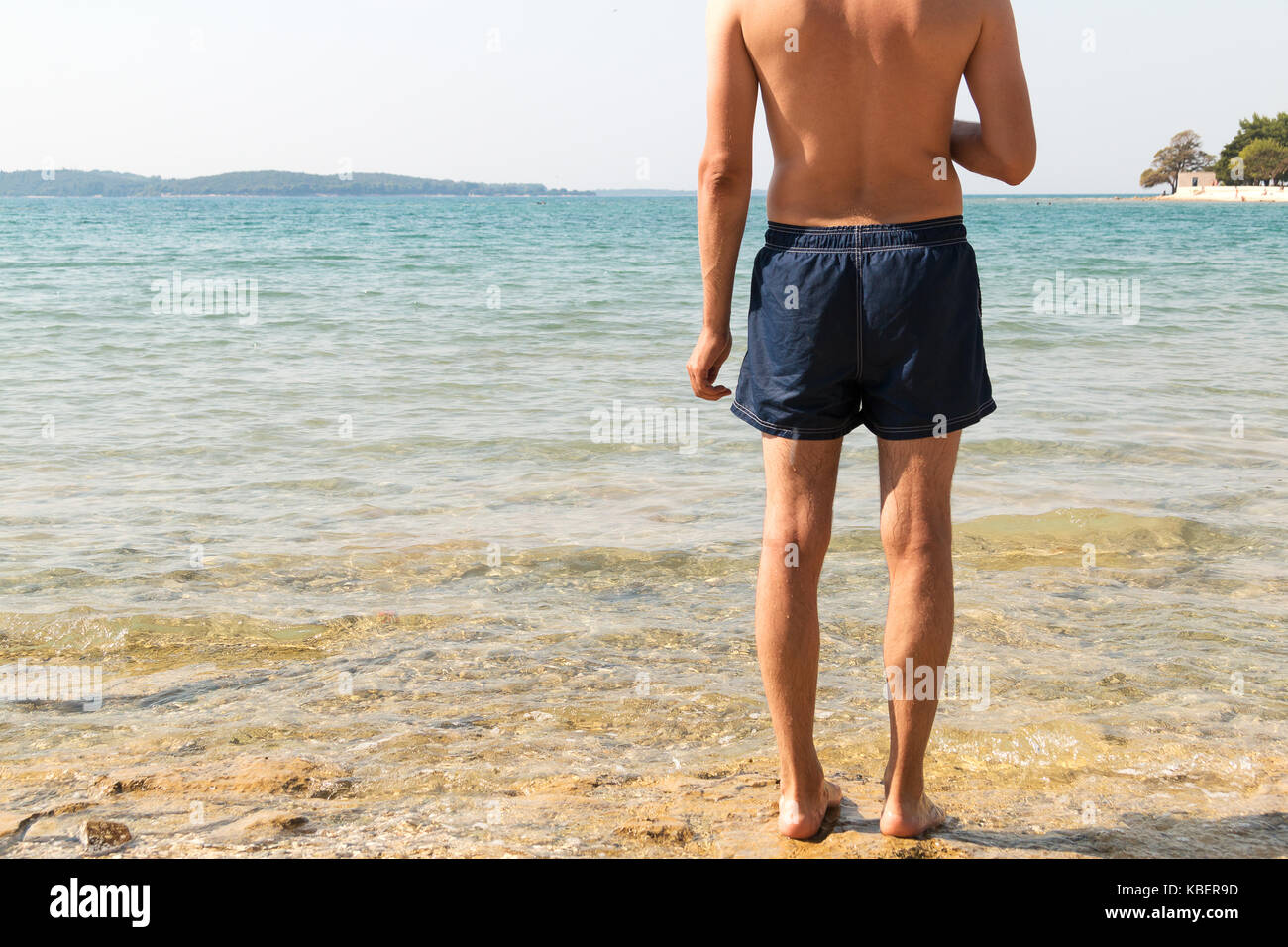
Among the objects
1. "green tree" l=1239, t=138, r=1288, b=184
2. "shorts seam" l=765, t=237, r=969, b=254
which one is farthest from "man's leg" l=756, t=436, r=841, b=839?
"green tree" l=1239, t=138, r=1288, b=184

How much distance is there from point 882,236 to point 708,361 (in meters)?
0.45

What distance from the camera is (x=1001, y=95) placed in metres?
2.08

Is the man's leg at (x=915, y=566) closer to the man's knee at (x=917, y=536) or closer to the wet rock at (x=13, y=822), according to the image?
the man's knee at (x=917, y=536)

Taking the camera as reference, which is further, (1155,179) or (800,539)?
(1155,179)

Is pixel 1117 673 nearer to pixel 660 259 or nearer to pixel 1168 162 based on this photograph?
pixel 660 259

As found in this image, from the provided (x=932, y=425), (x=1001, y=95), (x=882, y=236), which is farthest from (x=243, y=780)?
(x=1001, y=95)

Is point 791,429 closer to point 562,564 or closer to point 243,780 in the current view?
point 243,780

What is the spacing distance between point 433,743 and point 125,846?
0.86m

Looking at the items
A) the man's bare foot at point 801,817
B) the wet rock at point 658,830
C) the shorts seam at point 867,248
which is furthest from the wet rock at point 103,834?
the shorts seam at point 867,248

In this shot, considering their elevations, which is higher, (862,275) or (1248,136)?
(1248,136)

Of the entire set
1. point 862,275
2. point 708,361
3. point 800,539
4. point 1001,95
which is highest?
point 1001,95

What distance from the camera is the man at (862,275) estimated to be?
6.84ft

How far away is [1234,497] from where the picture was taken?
18.0 ft
